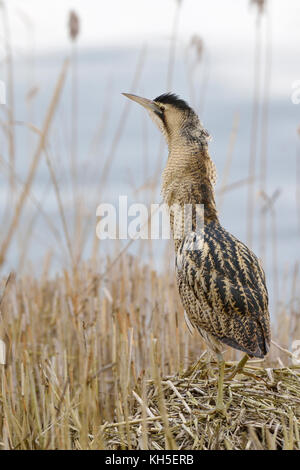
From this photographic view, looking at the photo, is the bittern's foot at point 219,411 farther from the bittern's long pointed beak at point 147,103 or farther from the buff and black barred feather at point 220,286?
the bittern's long pointed beak at point 147,103

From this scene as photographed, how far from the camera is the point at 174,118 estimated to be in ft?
11.0

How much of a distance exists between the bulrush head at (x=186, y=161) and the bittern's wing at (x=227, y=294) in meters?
0.27

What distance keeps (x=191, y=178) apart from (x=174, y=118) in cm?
34

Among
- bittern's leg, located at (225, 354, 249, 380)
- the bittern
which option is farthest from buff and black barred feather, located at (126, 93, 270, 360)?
bittern's leg, located at (225, 354, 249, 380)

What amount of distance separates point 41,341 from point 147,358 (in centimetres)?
76

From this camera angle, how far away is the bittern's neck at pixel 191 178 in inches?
125

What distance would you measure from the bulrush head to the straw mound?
732 millimetres

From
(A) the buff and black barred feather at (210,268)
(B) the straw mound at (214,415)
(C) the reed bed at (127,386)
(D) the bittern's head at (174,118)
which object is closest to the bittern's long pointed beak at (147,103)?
(D) the bittern's head at (174,118)

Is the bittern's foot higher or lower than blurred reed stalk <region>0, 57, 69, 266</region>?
lower

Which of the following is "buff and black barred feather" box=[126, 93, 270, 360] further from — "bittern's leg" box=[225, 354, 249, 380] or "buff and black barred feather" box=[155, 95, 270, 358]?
"bittern's leg" box=[225, 354, 249, 380]

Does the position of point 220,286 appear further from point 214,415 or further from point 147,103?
point 147,103

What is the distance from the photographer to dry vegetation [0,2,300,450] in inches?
92.0

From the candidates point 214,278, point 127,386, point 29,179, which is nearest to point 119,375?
point 127,386
